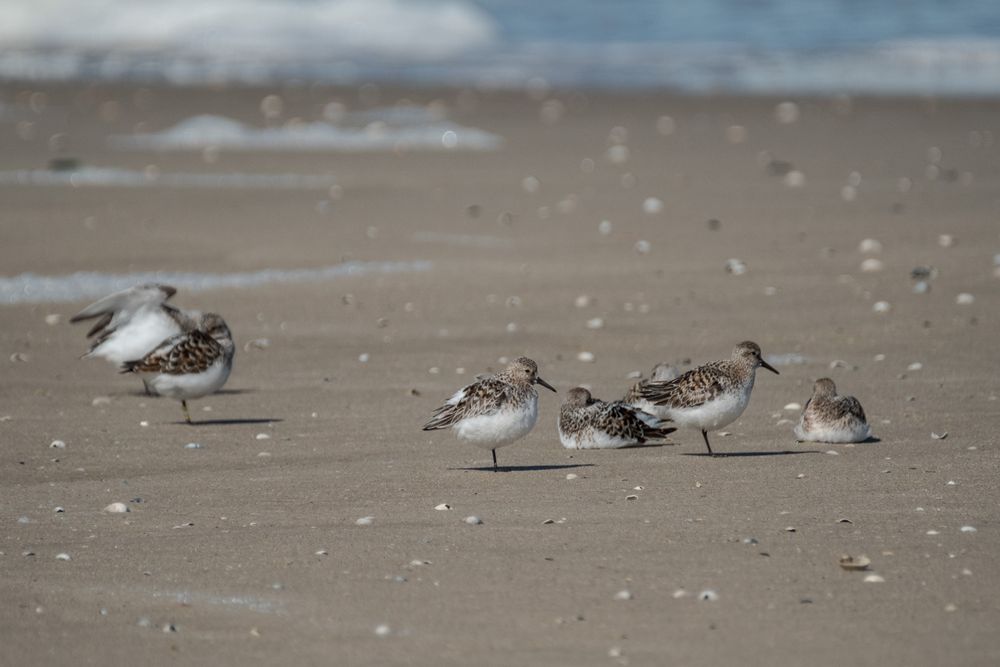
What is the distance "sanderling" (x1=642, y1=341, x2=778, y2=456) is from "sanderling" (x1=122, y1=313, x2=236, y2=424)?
301 centimetres

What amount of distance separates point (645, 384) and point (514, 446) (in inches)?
35.1

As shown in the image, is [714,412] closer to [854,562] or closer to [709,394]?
[709,394]

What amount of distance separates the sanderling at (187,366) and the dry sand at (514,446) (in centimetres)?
25

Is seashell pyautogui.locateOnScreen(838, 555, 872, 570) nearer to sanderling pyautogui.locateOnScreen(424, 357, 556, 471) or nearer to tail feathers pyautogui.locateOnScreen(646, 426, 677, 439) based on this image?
sanderling pyautogui.locateOnScreen(424, 357, 556, 471)

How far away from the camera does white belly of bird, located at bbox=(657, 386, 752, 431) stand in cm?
925

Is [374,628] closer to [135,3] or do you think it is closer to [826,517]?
[826,517]

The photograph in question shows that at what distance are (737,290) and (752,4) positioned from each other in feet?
115

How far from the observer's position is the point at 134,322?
1221 centimetres

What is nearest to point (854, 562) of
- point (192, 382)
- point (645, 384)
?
point (645, 384)

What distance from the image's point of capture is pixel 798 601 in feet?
21.7

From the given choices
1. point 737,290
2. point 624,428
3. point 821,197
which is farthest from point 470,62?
point 624,428

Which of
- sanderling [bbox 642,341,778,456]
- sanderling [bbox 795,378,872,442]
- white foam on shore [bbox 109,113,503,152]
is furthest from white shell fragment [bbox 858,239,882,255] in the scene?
white foam on shore [bbox 109,113,503,152]

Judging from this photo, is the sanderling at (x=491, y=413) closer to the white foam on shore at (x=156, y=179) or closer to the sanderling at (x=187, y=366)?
the sanderling at (x=187, y=366)

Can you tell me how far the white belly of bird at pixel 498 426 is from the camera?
888cm
